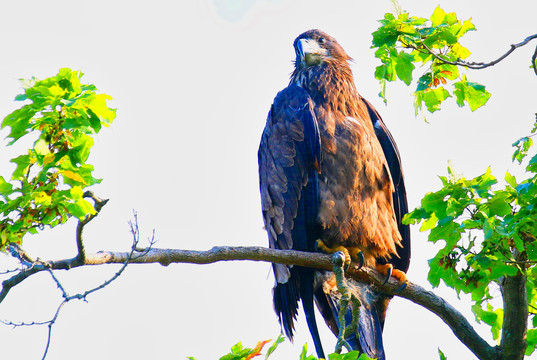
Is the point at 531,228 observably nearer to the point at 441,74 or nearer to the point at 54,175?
A: the point at 441,74

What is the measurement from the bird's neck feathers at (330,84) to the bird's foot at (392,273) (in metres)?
1.26

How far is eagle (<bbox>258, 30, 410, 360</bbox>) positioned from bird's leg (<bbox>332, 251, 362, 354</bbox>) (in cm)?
84

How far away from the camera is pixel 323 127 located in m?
5.13

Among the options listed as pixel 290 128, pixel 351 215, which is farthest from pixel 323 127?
pixel 351 215

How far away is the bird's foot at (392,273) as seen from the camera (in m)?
4.54

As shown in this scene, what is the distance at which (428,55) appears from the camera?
427cm

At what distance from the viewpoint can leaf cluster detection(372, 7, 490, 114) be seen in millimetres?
3996

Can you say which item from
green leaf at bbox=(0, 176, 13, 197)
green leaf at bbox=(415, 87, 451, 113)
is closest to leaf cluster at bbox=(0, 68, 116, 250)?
green leaf at bbox=(0, 176, 13, 197)

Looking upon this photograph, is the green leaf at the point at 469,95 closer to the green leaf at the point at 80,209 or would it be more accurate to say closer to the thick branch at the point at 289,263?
the thick branch at the point at 289,263

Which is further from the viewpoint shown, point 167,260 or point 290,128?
point 290,128

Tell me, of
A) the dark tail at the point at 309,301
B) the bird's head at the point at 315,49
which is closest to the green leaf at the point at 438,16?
the bird's head at the point at 315,49

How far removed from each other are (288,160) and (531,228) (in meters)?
2.08

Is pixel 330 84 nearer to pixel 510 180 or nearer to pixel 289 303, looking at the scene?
pixel 289 303

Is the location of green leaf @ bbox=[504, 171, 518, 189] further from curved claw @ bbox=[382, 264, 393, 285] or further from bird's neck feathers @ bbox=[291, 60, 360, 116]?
bird's neck feathers @ bbox=[291, 60, 360, 116]
